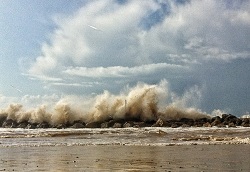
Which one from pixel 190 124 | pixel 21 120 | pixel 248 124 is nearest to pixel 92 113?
pixel 21 120

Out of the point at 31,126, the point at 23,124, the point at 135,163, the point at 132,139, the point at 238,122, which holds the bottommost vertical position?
the point at 135,163

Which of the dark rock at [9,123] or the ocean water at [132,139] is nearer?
the ocean water at [132,139]

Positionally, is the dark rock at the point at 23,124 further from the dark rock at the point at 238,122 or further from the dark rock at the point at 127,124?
the dark rock at the point at 238,122

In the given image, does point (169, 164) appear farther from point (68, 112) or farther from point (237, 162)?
point (68, 112)

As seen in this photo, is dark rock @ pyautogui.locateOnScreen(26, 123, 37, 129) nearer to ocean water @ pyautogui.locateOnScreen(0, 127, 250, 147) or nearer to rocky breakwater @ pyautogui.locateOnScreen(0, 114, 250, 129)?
rocky breakwater @ pyautogui.locateOnScreen(0, 114, 250, 129)

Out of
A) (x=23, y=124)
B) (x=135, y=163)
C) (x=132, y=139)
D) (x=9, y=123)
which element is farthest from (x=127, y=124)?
(x=135, y=163)

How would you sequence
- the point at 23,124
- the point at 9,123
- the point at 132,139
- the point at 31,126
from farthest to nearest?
the point at 9,123, the point at 23,124, the point at 31,126, the point at 132,139

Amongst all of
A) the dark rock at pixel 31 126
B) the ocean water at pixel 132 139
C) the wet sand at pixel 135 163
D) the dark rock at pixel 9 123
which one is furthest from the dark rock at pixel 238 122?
the wet sand at pixel 135 163

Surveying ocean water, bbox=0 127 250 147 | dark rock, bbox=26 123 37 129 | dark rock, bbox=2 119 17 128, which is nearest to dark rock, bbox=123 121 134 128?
dark rock, bbox=26 123 37 129

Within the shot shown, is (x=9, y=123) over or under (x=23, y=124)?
over

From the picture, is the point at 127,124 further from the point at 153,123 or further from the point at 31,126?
the point at 31,126

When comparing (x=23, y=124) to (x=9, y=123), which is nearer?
(x=23, y=124)

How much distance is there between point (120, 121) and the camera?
42.1 meters

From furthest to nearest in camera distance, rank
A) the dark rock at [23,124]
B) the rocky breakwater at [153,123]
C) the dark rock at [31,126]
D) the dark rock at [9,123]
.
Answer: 1. the dark rock at [9,123]
2. the dark rock at [23,124]
3. the dark rock at [31,126]
4. the rocky breakwater at [153,123]
